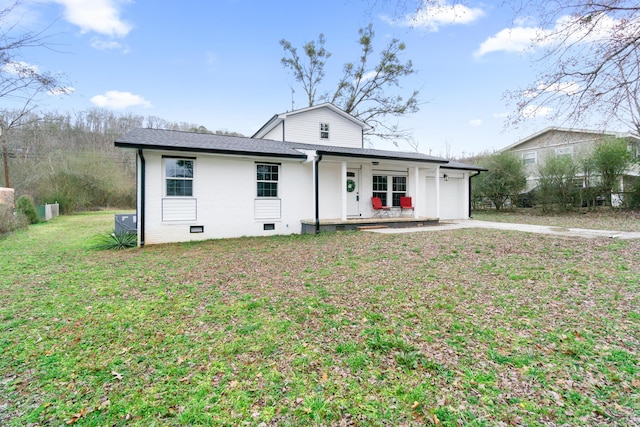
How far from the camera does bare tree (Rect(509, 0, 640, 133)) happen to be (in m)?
4.45

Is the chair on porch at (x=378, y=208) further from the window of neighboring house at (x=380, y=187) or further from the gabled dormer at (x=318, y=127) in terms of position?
the gabled dormer at (x=318, y=127)

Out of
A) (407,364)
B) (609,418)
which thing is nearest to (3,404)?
(407,364)

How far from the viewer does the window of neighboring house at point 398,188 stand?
45.4ft

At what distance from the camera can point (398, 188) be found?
1395 centimetres

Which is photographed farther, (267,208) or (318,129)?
(318,129)

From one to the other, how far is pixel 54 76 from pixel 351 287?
17.0 ft

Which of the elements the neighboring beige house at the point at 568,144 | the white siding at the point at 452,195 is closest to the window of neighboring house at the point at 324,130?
the white siding at the point at 452,195

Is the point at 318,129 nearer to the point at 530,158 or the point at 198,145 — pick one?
the point at 198,145

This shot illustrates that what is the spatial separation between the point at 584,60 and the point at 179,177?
9.98 m

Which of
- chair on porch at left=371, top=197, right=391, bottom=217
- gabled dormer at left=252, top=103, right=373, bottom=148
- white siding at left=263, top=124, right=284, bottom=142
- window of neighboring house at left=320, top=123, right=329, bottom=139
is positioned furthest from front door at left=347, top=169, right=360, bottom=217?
white siding at left=263, top=124, right=284, bottom=142

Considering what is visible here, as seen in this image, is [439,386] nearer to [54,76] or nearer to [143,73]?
[54,76]

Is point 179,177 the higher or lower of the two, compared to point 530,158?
lower

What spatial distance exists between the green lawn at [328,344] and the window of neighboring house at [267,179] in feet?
16.3

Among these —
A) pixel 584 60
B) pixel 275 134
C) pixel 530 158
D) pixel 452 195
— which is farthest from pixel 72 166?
pixel 530 158
